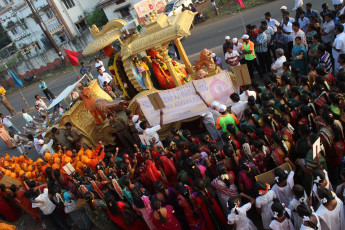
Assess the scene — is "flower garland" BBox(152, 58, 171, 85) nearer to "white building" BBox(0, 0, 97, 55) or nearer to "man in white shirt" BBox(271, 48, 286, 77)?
"man in white shirt" BBox(271, 48, 286, 77)

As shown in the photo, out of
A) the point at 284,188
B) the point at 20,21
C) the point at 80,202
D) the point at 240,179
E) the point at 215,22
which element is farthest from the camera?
the point at 20,21

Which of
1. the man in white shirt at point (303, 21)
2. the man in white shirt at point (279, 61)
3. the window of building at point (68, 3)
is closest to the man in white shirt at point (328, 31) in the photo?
the man in white shirt at point (303, 21)

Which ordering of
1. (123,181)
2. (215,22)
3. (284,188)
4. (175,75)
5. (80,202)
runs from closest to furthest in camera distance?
(284,188) < (123,181) < (80,202) < (175,75) < (215,22)

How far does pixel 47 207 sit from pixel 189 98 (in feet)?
13.5

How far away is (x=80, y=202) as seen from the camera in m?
6.00

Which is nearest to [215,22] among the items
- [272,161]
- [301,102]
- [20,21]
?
[301,102]

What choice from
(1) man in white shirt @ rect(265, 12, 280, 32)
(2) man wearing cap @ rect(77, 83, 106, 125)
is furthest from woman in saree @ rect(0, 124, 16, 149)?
(1) man in white shirt @ rect(265, 12, 280, 32)

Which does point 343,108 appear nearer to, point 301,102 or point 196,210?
point 301,102

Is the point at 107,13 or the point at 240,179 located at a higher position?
the point at 107,13

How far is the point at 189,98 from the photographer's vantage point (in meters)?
7.27

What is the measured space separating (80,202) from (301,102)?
492 centimetres

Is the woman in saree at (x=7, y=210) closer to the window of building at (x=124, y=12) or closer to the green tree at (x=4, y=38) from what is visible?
the window of building at (x=124, y=12)

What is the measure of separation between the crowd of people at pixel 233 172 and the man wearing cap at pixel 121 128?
28 millimetres

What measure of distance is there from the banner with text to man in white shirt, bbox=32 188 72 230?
304 cm
